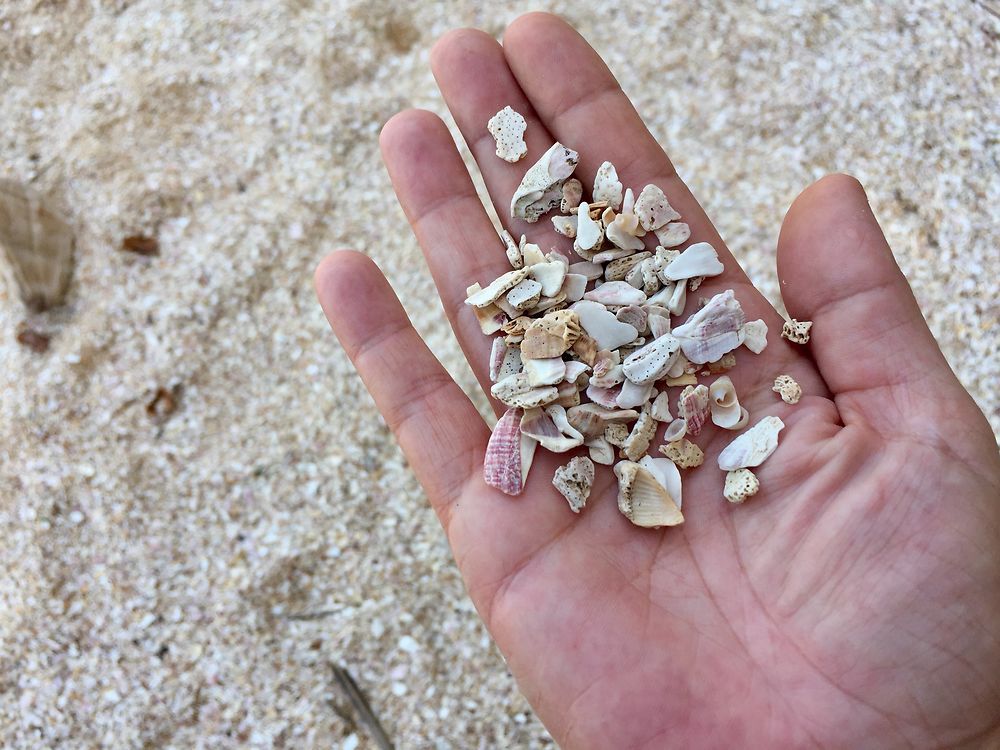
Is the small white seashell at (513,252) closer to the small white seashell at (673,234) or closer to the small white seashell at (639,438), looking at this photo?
the small white seashell at (673,234)

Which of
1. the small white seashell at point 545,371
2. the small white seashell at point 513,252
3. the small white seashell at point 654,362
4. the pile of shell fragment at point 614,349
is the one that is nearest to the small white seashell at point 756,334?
the pile of shell fragment at point 614,349

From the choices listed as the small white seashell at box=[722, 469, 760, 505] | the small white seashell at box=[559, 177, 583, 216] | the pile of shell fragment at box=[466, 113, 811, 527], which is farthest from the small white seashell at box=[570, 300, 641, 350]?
the small white seashell at box=[722, 469, 760, 505]

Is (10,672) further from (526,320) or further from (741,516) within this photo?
(741,516)

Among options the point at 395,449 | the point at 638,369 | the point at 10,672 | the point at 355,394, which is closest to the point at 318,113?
the point at 355,394

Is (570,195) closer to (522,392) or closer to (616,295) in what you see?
(616,295)

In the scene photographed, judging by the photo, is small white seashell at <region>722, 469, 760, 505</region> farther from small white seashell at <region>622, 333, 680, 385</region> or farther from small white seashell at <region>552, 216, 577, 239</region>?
Answer: small white seashell at <region>552, 216, 577, 239</region>

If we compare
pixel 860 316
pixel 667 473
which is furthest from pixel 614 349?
pixel 860 316
